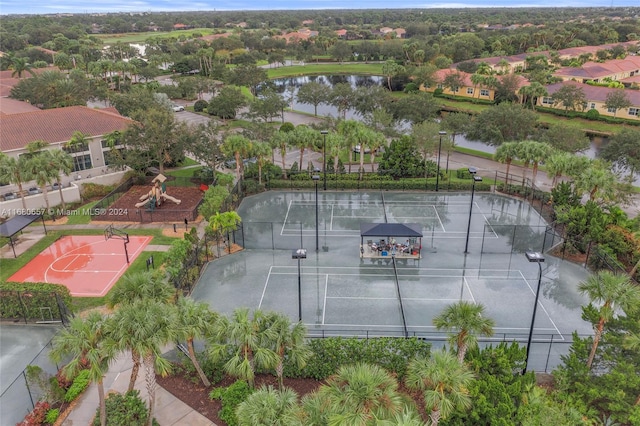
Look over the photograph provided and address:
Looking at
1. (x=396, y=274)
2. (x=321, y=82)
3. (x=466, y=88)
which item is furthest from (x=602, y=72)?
(x=396, y=274)

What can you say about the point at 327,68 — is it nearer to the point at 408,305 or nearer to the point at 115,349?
the point at 408,305

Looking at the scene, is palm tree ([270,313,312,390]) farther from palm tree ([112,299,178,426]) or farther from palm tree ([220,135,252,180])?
palm tree ([220,135,252,180])

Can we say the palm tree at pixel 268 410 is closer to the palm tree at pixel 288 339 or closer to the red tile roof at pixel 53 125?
the palm tree at pixel 288 339

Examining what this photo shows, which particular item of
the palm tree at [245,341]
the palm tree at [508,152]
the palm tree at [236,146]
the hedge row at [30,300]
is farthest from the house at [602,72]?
the hedge row at [30,300]

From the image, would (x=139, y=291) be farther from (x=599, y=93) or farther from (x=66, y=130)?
(x=599, y=93)

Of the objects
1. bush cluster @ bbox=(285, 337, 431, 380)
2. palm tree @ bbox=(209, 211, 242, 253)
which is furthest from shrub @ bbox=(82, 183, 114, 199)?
bush cluster @ bbox=(285, 337, 431, 380)

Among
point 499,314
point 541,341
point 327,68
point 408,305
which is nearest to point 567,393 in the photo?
point 541,341
